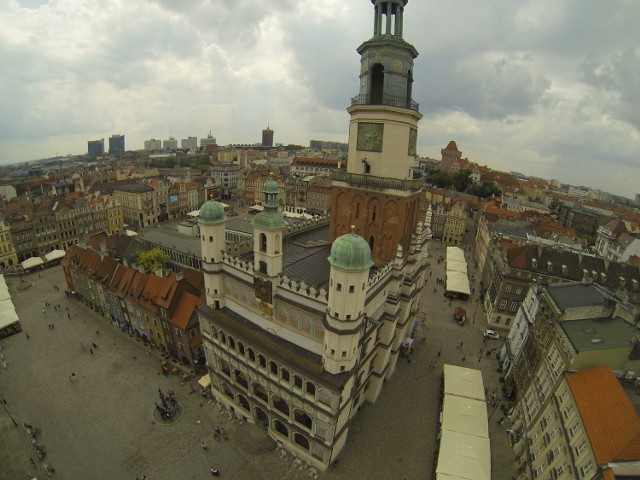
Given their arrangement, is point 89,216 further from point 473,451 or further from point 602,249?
point 602,249

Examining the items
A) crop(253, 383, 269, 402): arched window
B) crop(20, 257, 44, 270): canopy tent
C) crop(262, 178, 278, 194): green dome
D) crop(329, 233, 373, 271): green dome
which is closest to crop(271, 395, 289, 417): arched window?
crop(253, 383, 269, 402): arched window

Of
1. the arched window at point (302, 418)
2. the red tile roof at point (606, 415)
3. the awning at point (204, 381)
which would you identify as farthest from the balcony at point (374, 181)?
the awning at point (204, 381)

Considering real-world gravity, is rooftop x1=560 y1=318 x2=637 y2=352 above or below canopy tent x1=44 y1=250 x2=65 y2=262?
above

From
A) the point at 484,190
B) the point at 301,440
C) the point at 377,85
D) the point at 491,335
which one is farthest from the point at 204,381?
the point at 484,190

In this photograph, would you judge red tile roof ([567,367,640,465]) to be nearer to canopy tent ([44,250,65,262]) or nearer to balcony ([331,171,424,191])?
balcony ([331,171,424,191])

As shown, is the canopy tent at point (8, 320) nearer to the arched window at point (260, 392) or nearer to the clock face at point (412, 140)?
the arched window at point (260, 392)

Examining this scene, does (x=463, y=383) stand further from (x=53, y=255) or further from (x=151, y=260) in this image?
(x=53, y=255)
